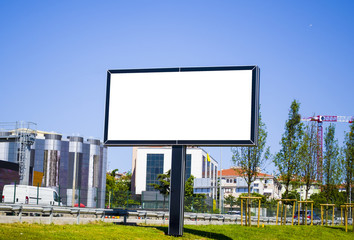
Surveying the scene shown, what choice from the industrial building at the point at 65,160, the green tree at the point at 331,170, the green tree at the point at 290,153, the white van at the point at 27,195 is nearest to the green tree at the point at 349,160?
the green tree at the point at 331,170

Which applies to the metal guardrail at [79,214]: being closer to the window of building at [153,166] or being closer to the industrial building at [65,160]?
the industrial building at [65,160]

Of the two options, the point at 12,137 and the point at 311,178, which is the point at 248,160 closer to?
the point at 311,178

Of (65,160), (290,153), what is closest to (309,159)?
(290,153)

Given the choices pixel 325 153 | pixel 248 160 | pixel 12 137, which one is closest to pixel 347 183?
pixel 325 153

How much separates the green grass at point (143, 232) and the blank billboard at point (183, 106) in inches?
163

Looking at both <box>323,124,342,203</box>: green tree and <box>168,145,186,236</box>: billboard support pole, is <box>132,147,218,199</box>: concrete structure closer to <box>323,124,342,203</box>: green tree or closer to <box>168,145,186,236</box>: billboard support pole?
<box>323,124,342,203</box>: green tree

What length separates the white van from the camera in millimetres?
37250

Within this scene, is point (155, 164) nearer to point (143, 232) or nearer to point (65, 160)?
point (65, 160)

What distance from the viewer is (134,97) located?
23344 mm

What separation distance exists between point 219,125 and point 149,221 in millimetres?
8128

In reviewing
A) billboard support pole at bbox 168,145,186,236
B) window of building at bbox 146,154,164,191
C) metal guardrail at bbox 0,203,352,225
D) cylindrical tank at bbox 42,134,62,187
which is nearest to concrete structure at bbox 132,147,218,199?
window of building at bbox 146,154,164,191

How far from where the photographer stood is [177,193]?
876 inches

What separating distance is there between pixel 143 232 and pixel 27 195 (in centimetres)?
2029

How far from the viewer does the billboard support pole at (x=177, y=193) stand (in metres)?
21.9
